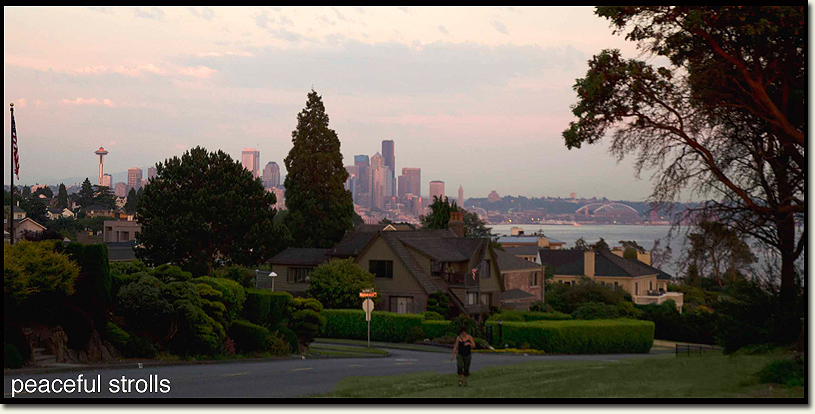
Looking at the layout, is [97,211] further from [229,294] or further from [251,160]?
[229,294]

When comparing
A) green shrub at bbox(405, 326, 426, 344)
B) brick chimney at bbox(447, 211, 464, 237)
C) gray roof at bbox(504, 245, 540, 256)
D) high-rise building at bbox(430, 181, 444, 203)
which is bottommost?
green shrub at bbox(405, 326, 426, 344)

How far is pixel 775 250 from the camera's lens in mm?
21375

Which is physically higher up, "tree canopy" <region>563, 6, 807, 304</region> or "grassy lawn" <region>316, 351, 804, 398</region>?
"tree canopy" <region>563, 6, 807, 304</region>

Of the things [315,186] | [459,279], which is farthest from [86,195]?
[459,279]

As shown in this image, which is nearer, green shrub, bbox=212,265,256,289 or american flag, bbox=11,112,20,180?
american flag, bbox=11,112,20,180

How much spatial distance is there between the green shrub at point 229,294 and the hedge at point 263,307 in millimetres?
1501

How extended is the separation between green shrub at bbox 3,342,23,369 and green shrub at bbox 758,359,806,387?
19.1 metres

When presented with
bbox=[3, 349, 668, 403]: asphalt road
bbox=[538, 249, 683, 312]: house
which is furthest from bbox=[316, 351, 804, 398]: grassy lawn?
bbox=[538, 249, 683, 312]: house

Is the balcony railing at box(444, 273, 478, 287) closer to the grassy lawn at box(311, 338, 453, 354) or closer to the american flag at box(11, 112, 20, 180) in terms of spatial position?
the grassy lawn at box(311, 338, 453, 354)

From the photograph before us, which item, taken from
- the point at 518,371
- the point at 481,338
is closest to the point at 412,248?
the point at 481,338

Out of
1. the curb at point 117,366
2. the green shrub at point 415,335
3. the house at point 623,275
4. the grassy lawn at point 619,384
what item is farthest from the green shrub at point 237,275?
the grassy lawn at point 619,384

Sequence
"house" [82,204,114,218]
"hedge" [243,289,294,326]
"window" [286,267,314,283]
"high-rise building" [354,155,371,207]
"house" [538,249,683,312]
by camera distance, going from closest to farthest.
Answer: "hedge" [243,289,294,326], "window" [286,267,314,283], "house" [538,249,683,312], "house" [82,204,114,218], "high-rise building" [354,155,371,207]

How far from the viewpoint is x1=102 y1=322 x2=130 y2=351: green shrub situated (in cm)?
2804

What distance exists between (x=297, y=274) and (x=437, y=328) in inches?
826
